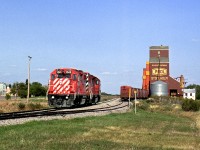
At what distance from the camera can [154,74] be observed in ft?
427

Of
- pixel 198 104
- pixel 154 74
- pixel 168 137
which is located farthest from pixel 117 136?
pixel 154 74

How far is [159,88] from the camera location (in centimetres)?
11850

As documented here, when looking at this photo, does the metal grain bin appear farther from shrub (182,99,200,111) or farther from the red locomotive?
the red locomotive

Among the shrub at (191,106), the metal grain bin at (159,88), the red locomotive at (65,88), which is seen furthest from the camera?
the metal grain bin at (159,88)

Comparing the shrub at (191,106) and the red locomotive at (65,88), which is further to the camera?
the shrub at (191,106)

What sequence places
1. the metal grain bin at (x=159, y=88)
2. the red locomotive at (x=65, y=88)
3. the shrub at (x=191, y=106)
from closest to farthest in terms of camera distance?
the red locomotive at (x=65, y=88) < the shrub at (x=191, y=106) < the metal grain bin at (x=159, y=88)

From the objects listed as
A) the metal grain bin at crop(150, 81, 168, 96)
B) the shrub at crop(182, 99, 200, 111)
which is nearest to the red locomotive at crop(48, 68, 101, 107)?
the shrub at crop(182, 99, 200, 111)

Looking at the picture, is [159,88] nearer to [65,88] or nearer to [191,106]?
[191,106]

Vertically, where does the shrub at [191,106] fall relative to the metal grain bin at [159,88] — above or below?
below

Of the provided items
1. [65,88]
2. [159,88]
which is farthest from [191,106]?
[159,88]

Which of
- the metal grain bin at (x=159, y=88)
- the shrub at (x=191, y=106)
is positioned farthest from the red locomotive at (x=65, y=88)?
the metal grain bin at (x=159, y=88)

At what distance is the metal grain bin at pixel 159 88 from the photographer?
11825 centimetres

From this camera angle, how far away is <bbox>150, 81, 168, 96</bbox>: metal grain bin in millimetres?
118250

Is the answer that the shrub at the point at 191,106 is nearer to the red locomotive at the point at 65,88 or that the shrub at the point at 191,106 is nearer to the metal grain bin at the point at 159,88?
the red locomotive at the point at 65,88
